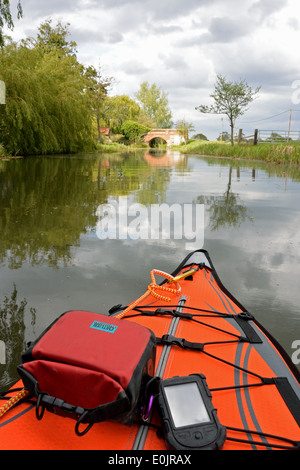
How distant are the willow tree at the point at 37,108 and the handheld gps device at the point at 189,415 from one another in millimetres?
14603

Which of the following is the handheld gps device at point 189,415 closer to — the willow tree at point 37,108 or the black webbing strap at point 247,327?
the black webbing strap at point 247,327

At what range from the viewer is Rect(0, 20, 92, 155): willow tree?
46.6ft

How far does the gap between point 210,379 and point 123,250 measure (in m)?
2.66

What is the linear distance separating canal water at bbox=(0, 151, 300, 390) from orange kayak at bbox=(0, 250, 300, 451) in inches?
21.3

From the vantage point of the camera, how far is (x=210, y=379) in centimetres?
148

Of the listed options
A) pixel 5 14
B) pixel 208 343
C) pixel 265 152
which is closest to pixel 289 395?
pixel 208 343

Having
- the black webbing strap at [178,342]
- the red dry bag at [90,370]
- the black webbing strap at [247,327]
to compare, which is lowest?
the black webbing strap at [247,327]

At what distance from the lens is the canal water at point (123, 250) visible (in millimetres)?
2668

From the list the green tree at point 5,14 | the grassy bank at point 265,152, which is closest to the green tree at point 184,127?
the grassy bank at point 265,152

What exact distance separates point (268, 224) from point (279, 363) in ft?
12.9

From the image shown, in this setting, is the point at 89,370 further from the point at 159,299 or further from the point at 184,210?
the point at 184,210
